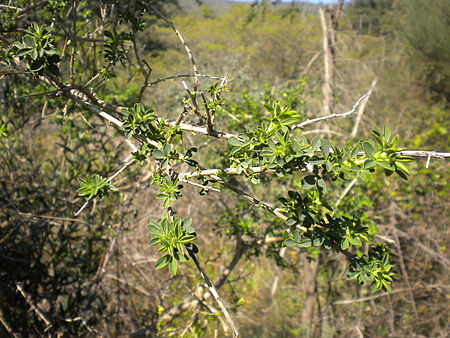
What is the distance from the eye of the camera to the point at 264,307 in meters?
4.73

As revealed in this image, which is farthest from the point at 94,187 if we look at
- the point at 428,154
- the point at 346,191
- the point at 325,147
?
the point at 346,191

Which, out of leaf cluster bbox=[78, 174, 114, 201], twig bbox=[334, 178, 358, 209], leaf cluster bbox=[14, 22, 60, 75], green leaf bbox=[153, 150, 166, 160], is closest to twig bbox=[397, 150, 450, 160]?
green leaf bbox=[153, 150, 166, 160]

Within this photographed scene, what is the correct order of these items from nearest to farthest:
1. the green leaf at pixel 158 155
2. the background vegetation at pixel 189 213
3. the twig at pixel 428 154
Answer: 1. the twig at pixel 428 154
2. the green leaf at pixel 158 155
3. the background vegetation at pixel 189 213

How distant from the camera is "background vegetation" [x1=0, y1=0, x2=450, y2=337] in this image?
272 cm

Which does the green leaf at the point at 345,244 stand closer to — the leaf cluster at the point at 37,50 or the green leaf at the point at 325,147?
the green leaf at the point at 325,147

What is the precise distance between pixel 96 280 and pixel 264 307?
8.51 feet

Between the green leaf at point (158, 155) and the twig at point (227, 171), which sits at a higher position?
the green leaf at point (158, 155)

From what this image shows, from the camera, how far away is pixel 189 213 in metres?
4.10

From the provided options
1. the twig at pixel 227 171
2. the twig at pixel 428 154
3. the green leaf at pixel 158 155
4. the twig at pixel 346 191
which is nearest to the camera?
the twig at pixel 428 154

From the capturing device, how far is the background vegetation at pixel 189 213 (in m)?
2.72

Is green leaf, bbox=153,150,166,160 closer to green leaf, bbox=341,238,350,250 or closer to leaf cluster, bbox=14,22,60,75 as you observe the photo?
leaf cluster, bbox=14,22,60,75

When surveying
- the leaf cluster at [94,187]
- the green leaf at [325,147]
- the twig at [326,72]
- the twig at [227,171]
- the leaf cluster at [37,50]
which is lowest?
the twig at [326,72]

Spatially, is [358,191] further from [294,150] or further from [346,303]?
[294,150]

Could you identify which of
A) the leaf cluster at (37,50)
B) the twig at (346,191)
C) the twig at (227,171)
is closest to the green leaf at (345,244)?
the twig at (227,171)
